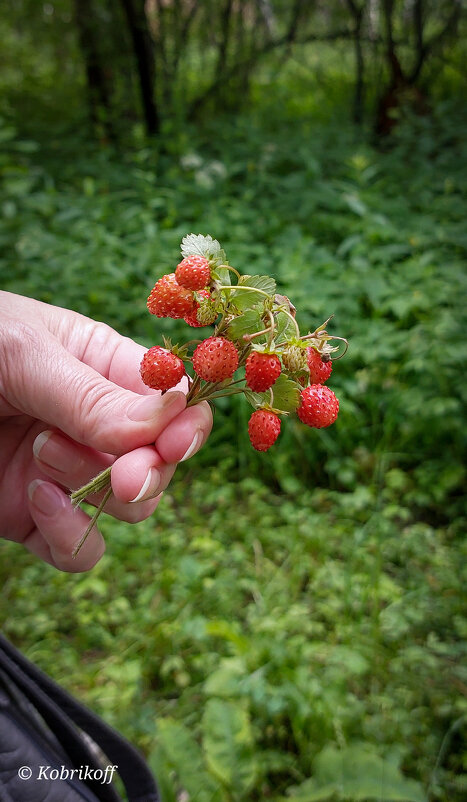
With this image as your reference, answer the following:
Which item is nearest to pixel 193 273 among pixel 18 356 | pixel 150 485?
pixel 150 485

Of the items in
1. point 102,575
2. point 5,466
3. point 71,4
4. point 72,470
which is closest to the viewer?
point 72,470

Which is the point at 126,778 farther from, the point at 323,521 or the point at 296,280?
the point at 296,280

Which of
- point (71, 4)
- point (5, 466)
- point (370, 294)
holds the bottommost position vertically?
point (370, 294)

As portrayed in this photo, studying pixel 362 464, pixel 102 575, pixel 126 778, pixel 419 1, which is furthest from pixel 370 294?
pixel 419 1

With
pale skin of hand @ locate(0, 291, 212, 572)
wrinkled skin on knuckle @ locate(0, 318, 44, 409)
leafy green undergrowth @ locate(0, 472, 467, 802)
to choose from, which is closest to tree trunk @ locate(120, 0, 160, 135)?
leafy green undergrowth @ locate(0, 472, 467, 802)

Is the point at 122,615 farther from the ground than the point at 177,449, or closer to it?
closer to it

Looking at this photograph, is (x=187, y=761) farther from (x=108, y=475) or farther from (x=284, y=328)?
(x=284, y=328)

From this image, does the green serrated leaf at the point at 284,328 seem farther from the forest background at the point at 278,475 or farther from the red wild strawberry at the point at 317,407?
the forest background at the point at 278,475
